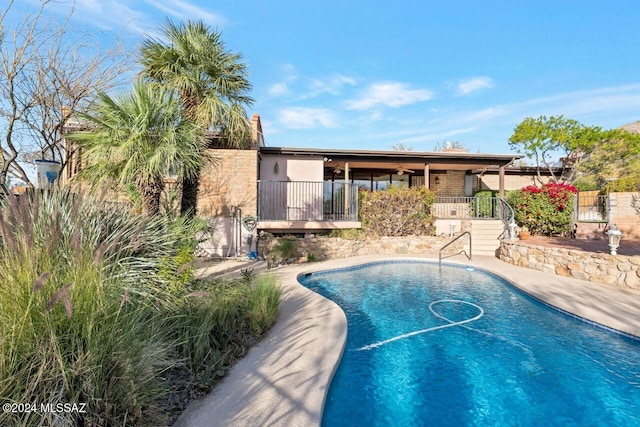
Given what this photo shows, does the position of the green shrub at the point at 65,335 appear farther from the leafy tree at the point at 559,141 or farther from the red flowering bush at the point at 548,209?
the leafy tree at the point at 559,141

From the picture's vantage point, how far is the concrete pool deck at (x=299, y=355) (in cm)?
284

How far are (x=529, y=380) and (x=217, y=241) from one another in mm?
9917

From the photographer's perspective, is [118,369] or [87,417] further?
[118,369]

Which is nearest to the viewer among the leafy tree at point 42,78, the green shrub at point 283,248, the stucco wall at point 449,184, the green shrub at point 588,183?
the leafy tree at point 42,78

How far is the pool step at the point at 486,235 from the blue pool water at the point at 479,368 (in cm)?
651

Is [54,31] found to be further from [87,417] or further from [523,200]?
[523,200]

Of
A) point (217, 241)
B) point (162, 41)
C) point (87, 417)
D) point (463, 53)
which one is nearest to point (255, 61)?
point (162, 41)

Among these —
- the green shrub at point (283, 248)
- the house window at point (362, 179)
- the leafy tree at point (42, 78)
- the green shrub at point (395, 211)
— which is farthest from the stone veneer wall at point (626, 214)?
the leafy tree at point (42, 78)

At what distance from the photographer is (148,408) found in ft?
8.53

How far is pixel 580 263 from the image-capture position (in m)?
8.63

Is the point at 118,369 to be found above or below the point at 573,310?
above

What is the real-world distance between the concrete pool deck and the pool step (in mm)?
5260

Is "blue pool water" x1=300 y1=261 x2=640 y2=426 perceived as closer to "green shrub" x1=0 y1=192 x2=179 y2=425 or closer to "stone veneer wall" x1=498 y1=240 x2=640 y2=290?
"green shrub" x1=0 y1=192 x2=179 y2=425

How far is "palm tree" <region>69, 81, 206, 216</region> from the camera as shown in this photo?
5422 mm
